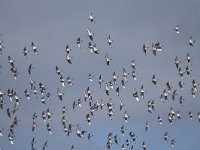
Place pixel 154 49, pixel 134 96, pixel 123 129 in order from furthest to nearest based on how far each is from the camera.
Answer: pixel 123 129, pixel 134 96, pixel 154 49

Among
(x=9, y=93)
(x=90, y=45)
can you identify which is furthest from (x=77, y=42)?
(x=9, y=93)

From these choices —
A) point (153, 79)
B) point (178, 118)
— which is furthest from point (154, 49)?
point (178, 118)

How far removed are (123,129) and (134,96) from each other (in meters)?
13.6

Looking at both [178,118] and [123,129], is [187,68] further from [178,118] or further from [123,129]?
[123,129]

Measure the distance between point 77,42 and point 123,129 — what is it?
2911 centimetres

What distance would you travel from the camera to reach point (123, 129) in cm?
15812

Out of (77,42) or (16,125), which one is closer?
(77,42)

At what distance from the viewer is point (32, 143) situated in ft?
491

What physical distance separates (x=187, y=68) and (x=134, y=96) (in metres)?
14.5

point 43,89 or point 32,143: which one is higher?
point 43,89

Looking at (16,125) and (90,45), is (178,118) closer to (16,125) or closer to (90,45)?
(90,45)

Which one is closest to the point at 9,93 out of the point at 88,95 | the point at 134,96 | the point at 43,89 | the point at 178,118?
the point at 43,89

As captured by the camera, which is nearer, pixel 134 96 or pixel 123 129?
pixel 134 96

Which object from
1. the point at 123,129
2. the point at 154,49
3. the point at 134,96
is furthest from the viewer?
the point at 123,129
